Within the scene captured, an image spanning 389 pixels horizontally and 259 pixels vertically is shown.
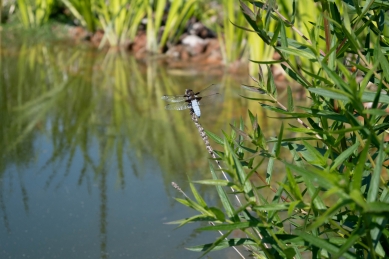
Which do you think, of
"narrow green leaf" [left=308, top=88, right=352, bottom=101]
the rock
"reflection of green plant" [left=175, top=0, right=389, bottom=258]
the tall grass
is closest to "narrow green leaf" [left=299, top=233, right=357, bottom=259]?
"reflection of green plant" [left=175, top=0, right=389, bottom=258]

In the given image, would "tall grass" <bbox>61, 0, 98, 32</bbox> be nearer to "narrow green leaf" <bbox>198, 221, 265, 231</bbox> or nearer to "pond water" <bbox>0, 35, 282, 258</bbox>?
"pond water" <bbox>0, 35, 282, 258</bbox>

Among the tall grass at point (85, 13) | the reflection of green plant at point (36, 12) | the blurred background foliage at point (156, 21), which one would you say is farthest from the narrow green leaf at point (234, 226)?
the reflection of green plant at point (36, 12)

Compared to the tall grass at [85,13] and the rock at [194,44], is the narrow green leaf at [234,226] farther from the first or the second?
the tall grass at [85,13]

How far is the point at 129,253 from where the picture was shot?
1.98m

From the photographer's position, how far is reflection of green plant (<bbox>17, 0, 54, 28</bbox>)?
21.3ft

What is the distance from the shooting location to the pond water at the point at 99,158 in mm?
2088

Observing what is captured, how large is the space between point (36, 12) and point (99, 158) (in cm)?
418

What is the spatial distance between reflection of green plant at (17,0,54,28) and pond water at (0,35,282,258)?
164cm

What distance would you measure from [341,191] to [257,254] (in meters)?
0.54

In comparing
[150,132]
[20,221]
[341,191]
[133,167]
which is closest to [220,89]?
[150,132]

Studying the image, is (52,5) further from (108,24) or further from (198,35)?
(198,35)

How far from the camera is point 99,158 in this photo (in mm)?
2891

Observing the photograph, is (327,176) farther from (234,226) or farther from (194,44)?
(194,44)

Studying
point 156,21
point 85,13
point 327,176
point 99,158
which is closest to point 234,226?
point 327,176
